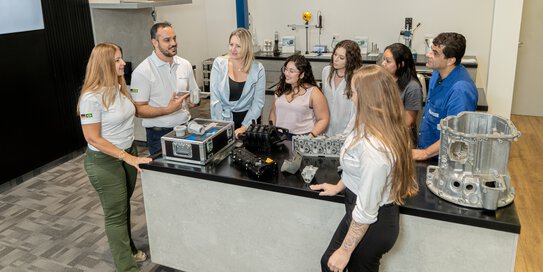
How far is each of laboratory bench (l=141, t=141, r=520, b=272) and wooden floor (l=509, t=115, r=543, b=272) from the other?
130cm

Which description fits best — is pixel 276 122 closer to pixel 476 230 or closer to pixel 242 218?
pixel 242 218

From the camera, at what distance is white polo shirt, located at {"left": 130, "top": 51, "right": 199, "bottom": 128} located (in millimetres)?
3150

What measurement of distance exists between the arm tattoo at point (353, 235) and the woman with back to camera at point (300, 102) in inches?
51.6

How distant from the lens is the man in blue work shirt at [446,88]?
2.51 meters

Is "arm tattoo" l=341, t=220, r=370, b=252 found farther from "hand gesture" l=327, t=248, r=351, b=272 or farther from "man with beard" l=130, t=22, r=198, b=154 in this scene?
"man with beard" l=130, t=22, r=198, b=154

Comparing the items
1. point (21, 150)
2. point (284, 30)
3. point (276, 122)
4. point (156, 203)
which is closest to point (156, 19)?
point (284, 30)

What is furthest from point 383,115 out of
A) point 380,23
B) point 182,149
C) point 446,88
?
point 380,23

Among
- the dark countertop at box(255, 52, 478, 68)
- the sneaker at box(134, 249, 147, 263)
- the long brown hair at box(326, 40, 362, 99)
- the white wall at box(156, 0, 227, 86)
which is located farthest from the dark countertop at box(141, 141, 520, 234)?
the white wall at box(156, 0, 227, 86)

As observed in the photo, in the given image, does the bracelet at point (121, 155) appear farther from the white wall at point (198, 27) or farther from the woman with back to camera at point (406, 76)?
the white wall at point (198, 27)

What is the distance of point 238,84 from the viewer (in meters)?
3.42

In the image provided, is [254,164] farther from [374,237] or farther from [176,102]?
[176,102]

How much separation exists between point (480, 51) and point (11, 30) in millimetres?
5149

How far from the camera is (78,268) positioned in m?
3.08

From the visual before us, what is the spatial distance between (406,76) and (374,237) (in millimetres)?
1515
